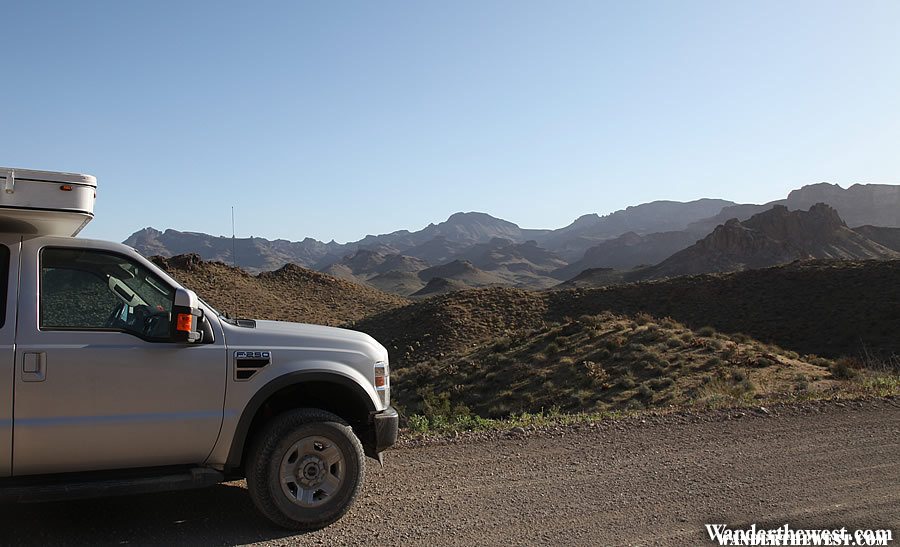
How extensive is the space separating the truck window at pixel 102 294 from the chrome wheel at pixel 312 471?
1.36 metres

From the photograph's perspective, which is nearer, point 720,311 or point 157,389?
point 157,389

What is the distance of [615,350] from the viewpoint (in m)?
22.0

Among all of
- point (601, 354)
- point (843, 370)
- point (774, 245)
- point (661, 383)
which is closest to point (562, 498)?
point (661, 383)

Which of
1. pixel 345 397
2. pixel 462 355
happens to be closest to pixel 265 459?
pixel 345 397

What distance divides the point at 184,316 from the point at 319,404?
147cm

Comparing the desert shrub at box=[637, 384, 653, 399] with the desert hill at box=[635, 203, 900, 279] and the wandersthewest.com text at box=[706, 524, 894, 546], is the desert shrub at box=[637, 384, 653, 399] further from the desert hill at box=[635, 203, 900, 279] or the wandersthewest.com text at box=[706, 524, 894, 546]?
the desert hill at box=[635, 203, 900, 279]

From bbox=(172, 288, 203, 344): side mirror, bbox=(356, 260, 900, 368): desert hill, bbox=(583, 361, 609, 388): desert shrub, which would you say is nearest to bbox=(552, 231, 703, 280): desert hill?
bbox=(356, 260, 900, 368): desert hill

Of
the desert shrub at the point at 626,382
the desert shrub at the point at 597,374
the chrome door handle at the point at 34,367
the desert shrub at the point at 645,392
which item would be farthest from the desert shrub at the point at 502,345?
the chrome door handle at the point at 34,367

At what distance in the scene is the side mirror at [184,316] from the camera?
4891mm

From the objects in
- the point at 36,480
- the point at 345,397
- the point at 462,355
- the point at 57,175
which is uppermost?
the point at 57,175

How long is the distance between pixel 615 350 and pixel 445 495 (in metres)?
16.7

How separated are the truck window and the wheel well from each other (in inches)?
41.6

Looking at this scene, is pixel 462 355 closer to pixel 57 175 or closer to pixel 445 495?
pixel 445 495

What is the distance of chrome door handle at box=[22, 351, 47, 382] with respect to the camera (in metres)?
4.62
